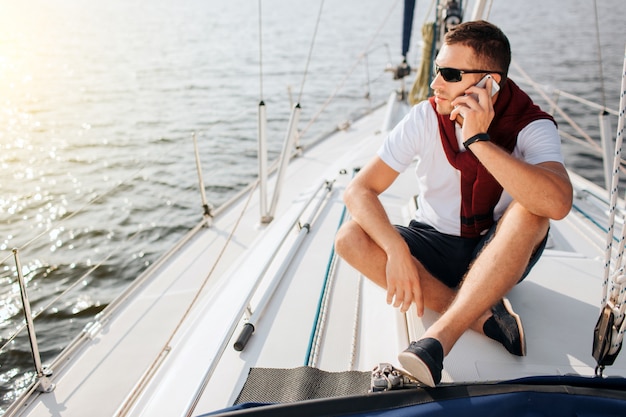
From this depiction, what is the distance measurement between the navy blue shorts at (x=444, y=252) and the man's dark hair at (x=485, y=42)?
61 cm

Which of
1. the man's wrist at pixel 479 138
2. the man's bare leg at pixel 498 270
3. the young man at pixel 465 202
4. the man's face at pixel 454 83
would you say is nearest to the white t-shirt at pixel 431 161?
the young man at pixel 465 202

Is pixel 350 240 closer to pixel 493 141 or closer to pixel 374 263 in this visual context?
pixel 374 263

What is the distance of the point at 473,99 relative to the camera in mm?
1537

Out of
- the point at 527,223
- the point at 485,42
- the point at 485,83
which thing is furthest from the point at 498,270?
the point at 485,42

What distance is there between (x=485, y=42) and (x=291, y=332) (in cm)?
122

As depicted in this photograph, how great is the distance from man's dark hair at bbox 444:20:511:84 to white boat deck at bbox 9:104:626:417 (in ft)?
2.93

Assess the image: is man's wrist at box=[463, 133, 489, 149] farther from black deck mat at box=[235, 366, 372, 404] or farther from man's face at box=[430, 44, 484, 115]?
black deck mat at box=[235, 366, 372, 404]

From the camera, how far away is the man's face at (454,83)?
5.18 ft

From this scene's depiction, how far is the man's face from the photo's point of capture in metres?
1.58

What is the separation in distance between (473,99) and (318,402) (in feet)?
3.35

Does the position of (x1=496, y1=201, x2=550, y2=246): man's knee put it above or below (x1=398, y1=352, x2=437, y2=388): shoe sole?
above

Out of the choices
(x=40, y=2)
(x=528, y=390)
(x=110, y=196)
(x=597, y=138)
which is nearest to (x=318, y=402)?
(x=528, y=390)

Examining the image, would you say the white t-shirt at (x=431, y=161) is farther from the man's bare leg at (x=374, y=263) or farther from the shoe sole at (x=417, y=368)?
the shoe sole at (x=417, y=368)

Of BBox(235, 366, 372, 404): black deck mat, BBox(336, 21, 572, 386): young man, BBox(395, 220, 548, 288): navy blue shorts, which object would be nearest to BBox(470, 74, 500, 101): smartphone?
BBox(336, 21, 572, 386): young man
